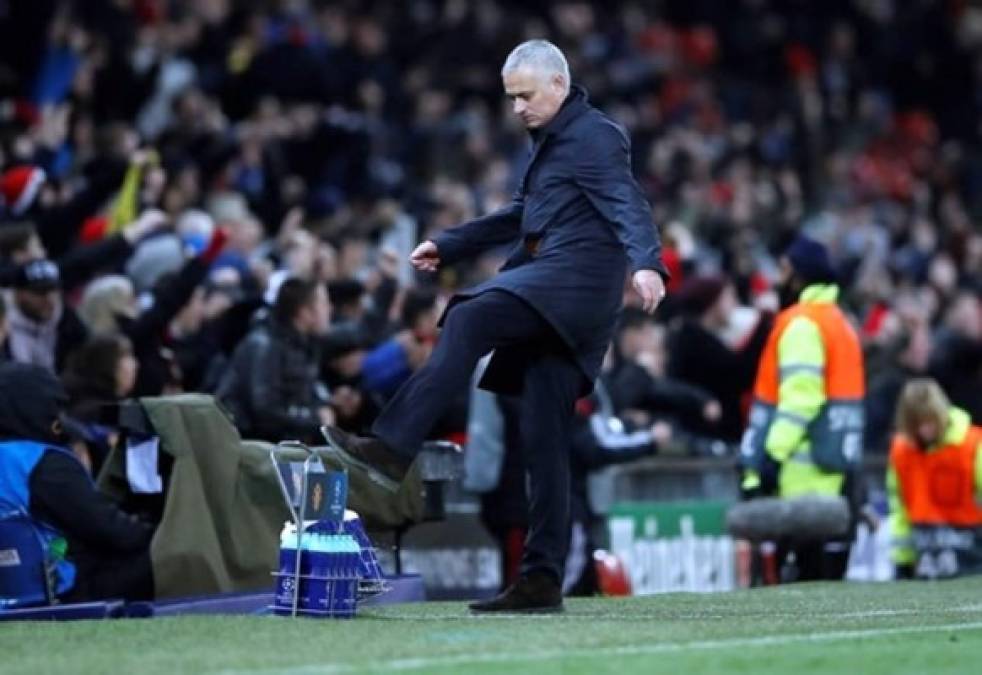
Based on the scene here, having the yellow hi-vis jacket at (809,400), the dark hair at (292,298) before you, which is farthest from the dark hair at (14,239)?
the yellow hi-vis jacket at (809,400)

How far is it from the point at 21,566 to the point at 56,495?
1.09 ft

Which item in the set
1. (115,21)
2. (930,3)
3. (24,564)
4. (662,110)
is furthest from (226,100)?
(930,3)

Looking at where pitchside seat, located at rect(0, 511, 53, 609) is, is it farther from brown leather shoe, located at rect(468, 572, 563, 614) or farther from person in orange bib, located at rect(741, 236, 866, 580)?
person in orange bib, located at rect(741, 236, 866, 580)

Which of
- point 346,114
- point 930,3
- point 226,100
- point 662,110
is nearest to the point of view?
point 226,100

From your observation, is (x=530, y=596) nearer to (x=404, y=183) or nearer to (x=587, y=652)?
(x=587, y=652)

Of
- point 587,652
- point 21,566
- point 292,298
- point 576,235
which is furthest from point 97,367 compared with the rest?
point 587,652

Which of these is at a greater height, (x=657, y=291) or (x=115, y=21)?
(x=115, y=21)

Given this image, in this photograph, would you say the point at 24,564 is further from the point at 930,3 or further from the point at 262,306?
the point at 930,3

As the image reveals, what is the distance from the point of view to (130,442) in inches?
474

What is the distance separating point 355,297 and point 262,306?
0.87 meters

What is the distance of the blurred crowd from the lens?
1478 centimetres

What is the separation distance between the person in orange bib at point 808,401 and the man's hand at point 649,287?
405 centimetres

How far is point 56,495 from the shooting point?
36.9 feet

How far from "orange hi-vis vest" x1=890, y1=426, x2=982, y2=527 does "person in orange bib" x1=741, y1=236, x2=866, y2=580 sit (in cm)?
158
